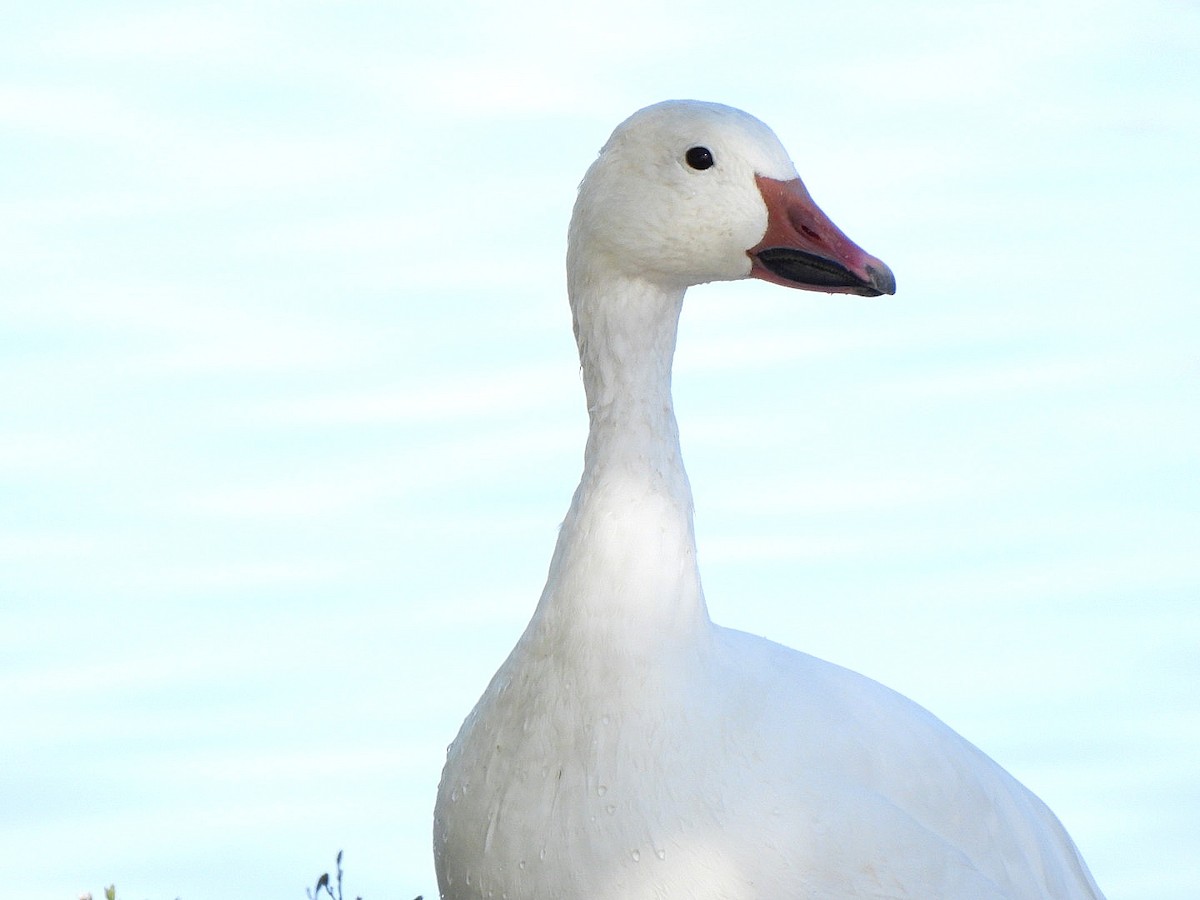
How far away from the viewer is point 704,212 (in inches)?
157

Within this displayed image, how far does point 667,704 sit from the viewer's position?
3834 mm

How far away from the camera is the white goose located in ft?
12.4

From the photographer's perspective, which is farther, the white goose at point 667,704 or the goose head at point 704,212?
the goose head at point 704,212

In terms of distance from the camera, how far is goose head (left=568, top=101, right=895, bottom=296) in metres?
3.99

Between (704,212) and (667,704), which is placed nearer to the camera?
(667,704)

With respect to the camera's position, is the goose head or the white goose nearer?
the white goose

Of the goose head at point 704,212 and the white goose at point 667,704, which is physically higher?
the goose head at point 704,212

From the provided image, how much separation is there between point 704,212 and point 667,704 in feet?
3.07

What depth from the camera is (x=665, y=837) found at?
3.74 metres

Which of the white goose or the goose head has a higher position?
the goose head

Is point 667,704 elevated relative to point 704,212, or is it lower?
lower

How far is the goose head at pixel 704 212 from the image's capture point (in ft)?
13.1

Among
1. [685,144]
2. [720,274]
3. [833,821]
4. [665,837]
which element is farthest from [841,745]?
[685,144]

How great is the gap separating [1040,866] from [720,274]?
56.9 inches
